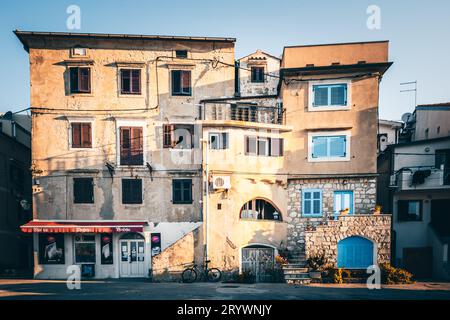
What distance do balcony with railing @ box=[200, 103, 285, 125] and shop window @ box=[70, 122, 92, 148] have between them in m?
8.12

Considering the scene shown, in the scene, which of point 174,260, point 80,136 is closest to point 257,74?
point 80,136

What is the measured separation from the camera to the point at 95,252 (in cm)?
1908

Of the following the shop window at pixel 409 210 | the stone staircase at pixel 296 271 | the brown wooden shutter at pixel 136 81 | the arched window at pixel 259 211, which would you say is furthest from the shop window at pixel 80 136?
the shop window at pixel 409 210

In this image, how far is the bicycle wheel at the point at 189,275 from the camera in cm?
1677

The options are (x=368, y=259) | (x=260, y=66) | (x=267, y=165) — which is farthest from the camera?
(x=260, y=66)

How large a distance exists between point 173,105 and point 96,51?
6742mm

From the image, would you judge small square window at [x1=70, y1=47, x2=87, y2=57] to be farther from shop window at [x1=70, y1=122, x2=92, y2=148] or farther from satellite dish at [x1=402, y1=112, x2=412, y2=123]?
satellite dish at [x1=402, y1=112, x2=412, y2=123]

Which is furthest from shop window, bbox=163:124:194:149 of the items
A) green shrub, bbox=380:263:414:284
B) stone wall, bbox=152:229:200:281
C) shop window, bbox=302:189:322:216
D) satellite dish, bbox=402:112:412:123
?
satellite dish, bbox=402:112:412:123

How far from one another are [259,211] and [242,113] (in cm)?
750

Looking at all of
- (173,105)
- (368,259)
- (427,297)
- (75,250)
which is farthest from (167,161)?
(427,297)

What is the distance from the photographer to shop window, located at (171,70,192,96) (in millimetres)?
20188

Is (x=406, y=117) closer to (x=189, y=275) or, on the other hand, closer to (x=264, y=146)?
(x=264, y=146)
